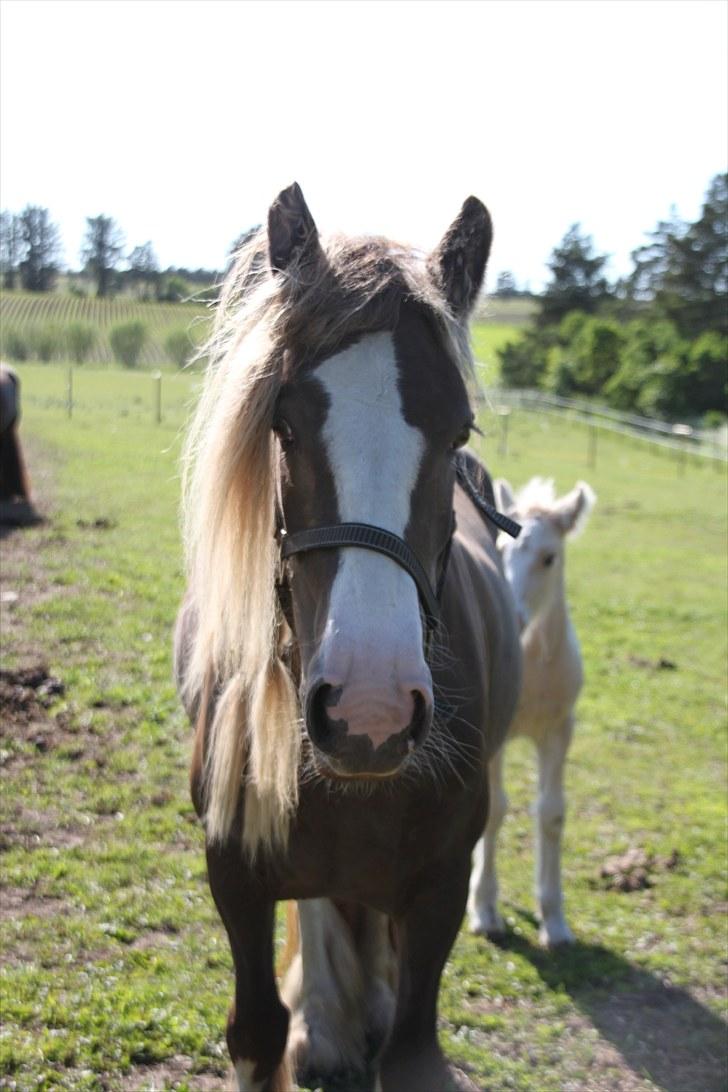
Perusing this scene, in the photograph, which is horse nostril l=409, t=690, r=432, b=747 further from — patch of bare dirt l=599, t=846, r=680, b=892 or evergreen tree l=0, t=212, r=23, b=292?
evergreen tree l=0, t=212, r=23, b=292

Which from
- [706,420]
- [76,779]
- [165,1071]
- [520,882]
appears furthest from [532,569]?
[706,420]

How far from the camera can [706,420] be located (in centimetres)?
3291

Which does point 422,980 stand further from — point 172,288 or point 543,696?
point 172,288

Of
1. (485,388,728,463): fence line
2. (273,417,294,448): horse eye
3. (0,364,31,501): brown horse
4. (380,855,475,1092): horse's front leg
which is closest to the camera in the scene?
(273,417,294,448): horse eye

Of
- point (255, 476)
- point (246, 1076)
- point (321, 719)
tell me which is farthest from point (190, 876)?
point (321, 719)

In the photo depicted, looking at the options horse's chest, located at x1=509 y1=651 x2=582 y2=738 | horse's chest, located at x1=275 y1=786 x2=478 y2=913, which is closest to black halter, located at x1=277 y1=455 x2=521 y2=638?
horse's chest, located at x1=275 y1=786 x2=478 y2=913

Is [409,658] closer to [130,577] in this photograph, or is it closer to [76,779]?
[76,779]

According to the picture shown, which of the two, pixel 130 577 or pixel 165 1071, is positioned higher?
pixel 130 577

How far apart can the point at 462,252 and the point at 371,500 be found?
2.39 ft

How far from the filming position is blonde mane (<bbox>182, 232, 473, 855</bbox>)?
6.79ft

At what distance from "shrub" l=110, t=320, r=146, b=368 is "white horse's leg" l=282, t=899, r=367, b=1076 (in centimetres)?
613

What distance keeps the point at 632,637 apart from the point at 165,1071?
268 inches

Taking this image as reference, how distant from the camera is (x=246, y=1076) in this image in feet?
8.61

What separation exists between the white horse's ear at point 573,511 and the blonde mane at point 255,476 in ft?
9.28
